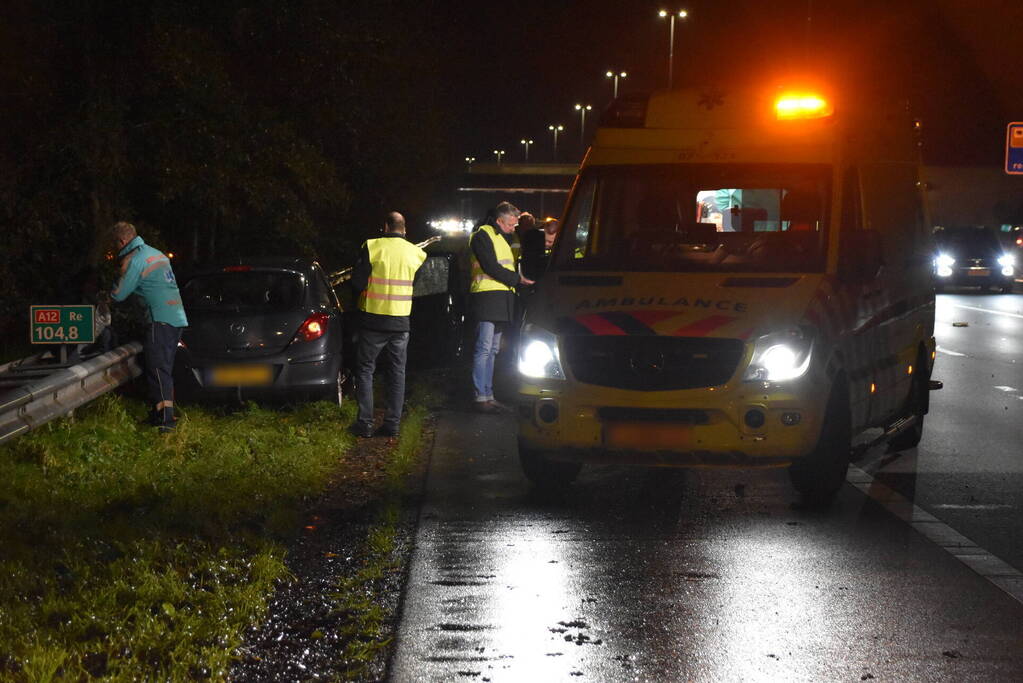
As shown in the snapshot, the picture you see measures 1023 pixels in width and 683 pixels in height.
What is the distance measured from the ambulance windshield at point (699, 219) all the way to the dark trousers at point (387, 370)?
2.24m

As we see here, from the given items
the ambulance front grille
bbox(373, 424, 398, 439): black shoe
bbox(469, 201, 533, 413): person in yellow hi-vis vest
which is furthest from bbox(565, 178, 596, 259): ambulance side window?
bbox(469, 201, 533, 413): person in yellow hi-vis vest

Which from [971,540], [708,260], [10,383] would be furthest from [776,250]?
[10,383]

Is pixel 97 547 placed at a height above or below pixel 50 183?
below

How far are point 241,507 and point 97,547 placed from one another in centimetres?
118

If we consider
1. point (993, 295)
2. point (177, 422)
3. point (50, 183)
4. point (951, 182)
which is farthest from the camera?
point (951, 182)

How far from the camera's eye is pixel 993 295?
114 ft

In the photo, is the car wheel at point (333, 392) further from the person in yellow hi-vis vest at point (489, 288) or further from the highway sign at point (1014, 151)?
the highway sign at point (1014, 151)

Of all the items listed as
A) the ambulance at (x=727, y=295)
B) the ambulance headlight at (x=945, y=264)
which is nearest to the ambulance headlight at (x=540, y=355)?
the ambulance at (x=727, y=295)

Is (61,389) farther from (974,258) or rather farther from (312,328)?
(974,258)

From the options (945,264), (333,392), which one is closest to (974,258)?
(945,264)

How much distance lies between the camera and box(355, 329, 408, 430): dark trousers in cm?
1092

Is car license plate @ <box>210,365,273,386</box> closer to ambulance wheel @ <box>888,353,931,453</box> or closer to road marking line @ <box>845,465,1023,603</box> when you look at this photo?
road marking line @ <box>845,465,1023,603</box>

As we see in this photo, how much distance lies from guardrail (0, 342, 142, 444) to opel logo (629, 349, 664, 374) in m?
3.63

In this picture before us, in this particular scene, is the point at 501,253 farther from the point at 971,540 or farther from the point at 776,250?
the point at 971,540
